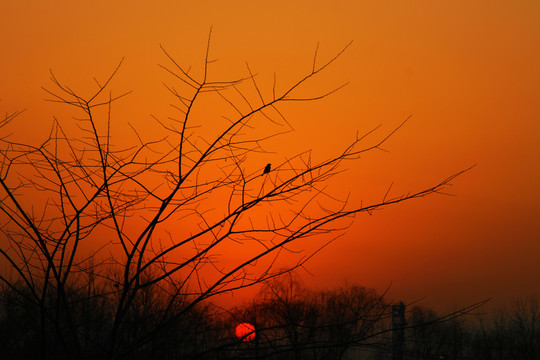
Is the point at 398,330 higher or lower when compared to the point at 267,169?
lower

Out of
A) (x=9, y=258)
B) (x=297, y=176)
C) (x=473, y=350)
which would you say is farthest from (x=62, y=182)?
(x=473, y=350)

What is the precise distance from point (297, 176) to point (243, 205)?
11.6 inches

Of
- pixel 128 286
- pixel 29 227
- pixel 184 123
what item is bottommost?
pixel 128 286

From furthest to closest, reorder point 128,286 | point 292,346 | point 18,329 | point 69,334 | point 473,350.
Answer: point 473,350, point 18,329, point 69,334, point 128,286, point 292,346

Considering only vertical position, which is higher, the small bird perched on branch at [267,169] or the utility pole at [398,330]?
the small bird perched on branch at [267,169]

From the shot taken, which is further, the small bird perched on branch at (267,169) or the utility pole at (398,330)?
the small bird perched on branch at (267,169)

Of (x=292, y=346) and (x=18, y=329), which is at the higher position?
(x=18, y=329)

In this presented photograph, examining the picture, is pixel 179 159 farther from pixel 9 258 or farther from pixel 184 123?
pixel 9 258

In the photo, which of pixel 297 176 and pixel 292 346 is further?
pixel 297 176

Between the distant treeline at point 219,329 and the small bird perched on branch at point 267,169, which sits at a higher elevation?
the small bird perched on branch at point 267,169

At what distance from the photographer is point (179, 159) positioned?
316 centimetres

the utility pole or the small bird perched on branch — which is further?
the small bird perched on branch

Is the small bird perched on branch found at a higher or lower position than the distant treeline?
higher

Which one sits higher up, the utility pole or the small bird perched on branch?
the small bird perched on branch
